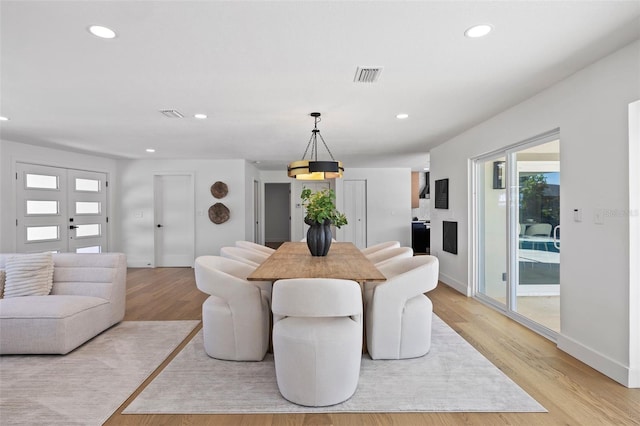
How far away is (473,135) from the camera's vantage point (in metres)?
4.62

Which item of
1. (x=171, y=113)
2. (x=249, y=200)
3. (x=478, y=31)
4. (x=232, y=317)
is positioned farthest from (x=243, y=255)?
(x=249, y=200)

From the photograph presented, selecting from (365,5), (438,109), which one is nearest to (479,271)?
(438,109)

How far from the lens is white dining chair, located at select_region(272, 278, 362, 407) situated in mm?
2066

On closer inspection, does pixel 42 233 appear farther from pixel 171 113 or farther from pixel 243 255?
pixel 243 255

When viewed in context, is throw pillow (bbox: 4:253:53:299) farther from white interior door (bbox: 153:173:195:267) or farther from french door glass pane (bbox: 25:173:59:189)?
white interior door (bbox: 153:173:195:267)

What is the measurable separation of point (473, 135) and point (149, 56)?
394cm

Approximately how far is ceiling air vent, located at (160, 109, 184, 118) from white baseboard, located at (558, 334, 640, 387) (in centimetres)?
434

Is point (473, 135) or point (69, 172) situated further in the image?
point (69, 172)

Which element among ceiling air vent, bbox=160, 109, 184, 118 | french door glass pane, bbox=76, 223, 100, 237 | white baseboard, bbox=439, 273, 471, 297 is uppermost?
ceiling air vent, bbox=160, 109, 184, 118

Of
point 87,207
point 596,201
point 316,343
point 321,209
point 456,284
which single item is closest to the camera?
point 316,343

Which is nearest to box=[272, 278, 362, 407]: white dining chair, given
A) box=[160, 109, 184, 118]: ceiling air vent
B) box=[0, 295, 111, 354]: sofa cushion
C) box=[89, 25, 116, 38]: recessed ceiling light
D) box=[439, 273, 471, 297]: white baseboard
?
box=[89, 25, 116, 38]: recessed ceiling light

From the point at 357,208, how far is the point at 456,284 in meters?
4.17

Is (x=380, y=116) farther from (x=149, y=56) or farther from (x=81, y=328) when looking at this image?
(x=81, y=328)

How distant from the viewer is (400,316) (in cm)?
274
